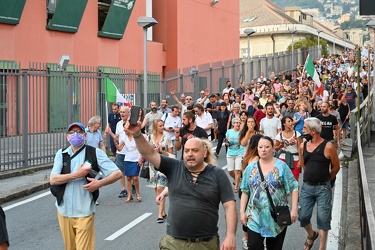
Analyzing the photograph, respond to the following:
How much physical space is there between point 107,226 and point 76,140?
4.00m

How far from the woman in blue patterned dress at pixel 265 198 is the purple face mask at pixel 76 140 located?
1.79m

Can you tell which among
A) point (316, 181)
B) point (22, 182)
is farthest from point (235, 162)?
point (316, 181)

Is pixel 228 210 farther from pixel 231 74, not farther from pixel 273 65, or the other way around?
pixel 273 65

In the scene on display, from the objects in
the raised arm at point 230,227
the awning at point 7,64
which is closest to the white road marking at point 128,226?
the raised arm at point 230,227

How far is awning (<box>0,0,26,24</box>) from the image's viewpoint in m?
25.4

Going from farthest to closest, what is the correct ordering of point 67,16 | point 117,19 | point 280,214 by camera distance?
point 117,19
point 67,16
point 280,214

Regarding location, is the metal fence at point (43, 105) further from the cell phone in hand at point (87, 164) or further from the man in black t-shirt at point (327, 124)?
the cell phone in hand at point (87, 164)

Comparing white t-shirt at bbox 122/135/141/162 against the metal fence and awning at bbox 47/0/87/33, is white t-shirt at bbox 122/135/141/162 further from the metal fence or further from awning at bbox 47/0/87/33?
awning at bbox 47/0/87/33

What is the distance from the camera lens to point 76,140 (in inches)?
288

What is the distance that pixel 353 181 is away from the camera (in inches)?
592

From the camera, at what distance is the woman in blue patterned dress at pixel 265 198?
7738 mm

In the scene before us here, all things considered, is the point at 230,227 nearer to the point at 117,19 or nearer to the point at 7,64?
the point at 7,64

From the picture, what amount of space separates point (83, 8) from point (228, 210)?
25726 millimetres

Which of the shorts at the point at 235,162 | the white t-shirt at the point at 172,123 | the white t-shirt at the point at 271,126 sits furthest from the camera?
the white t-shirt at the point at 172,123
